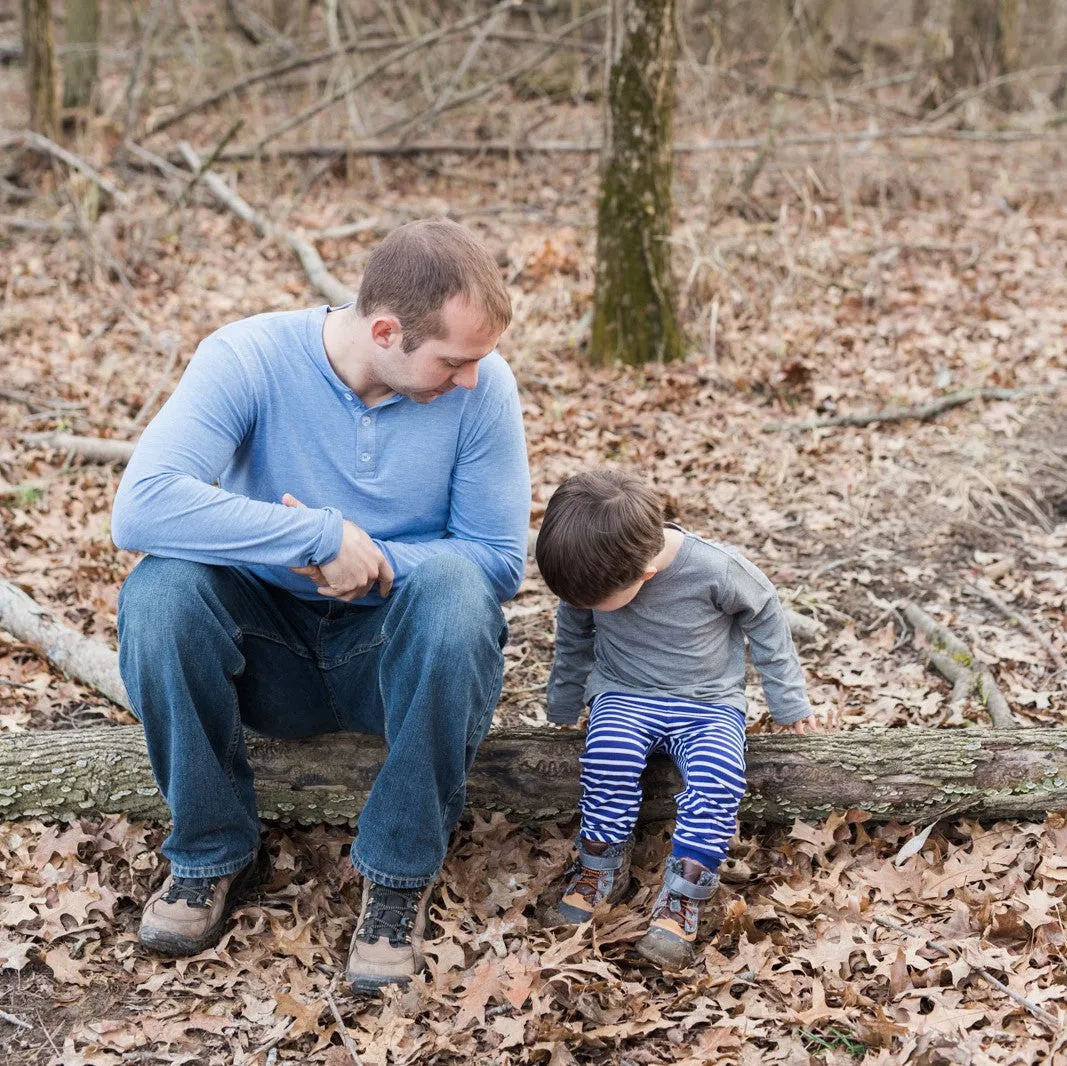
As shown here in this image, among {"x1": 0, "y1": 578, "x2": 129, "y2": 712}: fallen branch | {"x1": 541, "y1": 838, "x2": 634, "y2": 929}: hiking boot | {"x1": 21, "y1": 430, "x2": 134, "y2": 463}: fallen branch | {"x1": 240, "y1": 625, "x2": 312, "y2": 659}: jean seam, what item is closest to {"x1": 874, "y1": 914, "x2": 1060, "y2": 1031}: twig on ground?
{"x1": 541, "y1": 838, "x2": 634, "y2": 929}: hiking boot

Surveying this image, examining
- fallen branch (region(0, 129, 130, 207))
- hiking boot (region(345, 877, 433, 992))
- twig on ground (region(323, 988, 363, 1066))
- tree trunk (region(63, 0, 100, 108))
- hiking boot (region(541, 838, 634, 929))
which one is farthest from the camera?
tree trunk (region(63, 0, 100, 108))

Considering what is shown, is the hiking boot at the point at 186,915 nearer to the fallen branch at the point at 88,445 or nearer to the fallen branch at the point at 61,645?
the fallen branch at the point at 61,645

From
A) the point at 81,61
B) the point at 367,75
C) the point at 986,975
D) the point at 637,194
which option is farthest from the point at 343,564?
the point at 81,61

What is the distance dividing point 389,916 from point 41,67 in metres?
8.75

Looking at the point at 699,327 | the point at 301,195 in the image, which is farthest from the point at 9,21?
the point at 699,327

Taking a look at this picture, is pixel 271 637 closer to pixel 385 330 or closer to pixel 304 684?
pixel 304 684

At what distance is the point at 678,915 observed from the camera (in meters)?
2.88

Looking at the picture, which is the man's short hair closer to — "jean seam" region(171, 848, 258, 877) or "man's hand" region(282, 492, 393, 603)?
"man's hand" region(282, 492, 393, 603)

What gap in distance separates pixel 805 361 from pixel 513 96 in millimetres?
5316

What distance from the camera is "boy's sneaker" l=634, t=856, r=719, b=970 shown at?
284cm

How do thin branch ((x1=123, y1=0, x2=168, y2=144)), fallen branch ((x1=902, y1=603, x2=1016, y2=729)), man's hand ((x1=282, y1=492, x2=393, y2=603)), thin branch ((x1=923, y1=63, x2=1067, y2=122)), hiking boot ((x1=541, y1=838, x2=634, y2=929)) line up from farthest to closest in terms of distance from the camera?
thin branch ((x1=123, y1=0, x2=168, y2=144)) → thin branch ((x1=923, y1=63, x2=1067, y2=122)) → fallen branch ((x1=902, y1=603, x2=1016, y2=729)) → hiking boot ((x1=541, y1=838, x2=634, y2=929)) → man's hand ((x1=282, y1=492, x2=393, y2=603))

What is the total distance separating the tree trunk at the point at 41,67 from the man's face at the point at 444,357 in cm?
795

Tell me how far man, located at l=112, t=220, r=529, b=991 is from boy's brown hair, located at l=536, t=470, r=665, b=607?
13 cm

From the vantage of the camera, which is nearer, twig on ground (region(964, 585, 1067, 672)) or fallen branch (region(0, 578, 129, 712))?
fallen branch (region(0, 578, 129, 712))
